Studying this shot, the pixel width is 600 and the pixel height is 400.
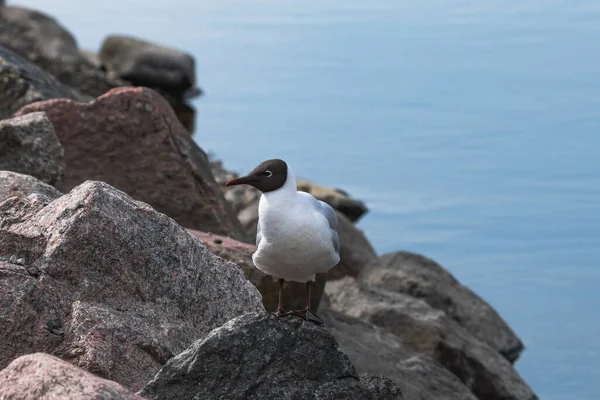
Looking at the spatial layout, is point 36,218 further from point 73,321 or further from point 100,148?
point 100,148

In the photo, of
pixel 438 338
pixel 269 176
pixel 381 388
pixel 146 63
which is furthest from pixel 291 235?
pixel 146 63

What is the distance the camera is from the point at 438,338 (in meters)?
13.3

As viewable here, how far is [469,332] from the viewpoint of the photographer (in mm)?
14961

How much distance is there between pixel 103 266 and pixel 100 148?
5.14 meters

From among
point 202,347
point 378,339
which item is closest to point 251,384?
point 202,347

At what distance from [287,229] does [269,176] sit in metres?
0.37

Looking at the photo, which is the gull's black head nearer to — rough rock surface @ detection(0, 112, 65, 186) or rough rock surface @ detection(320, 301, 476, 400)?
rough rock surface @ detection(0, 112, 65, 186)

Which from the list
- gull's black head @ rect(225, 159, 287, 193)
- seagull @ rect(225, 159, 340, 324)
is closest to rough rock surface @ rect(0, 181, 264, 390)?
seagull @ rect(225, 159, 340, 324)

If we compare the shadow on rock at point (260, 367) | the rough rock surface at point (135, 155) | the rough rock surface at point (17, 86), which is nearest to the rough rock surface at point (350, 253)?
the rough rock surface at point (135, 155)

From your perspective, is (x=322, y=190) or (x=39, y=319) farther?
(x=322, y=190)

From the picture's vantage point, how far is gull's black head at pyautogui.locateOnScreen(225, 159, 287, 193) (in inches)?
276

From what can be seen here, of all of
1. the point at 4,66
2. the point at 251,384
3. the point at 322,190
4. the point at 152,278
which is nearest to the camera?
the point at 251,384

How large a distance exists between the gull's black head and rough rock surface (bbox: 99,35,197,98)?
26600mm

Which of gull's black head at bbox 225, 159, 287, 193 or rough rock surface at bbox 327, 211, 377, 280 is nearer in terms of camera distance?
gull's black head at bbox 225, 159, 287, 193
